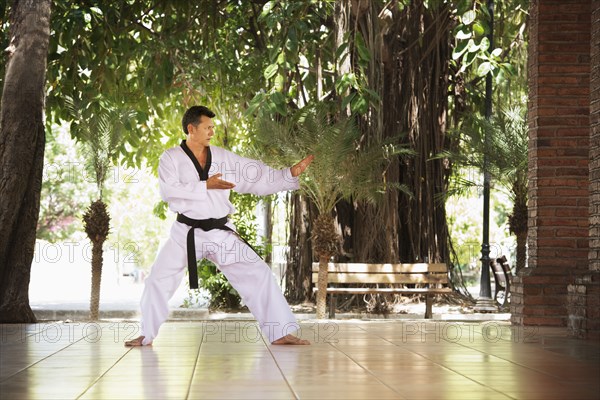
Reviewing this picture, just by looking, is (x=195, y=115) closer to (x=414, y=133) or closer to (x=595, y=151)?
(x=595, y=151)

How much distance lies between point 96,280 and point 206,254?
564 cm

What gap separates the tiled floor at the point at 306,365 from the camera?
17.9 feet

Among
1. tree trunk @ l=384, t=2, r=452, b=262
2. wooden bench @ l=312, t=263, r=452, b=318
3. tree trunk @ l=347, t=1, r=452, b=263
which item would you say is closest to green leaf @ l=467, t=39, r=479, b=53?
wooden bench @ l=312, t=263, r=452, b=318

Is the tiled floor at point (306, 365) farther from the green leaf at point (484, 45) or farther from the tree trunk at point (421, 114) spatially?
the tree trunk at point (421, 114)

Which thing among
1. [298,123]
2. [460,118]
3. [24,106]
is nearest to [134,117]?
[298,123]

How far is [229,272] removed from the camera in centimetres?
808

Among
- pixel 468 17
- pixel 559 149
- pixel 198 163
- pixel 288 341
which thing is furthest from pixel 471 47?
pixel 288 341

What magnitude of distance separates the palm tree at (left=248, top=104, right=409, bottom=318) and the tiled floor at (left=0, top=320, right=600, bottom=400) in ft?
12.7

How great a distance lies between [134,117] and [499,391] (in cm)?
946

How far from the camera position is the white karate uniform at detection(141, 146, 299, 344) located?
7848 millimetres

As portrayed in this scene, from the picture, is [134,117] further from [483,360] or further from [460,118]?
[483,360]

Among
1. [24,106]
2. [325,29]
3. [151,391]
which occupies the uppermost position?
[325,29]

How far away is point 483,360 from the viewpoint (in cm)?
697

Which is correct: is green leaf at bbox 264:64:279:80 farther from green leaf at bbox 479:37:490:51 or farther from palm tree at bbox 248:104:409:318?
green leaf at bbox 479:37:490:51
